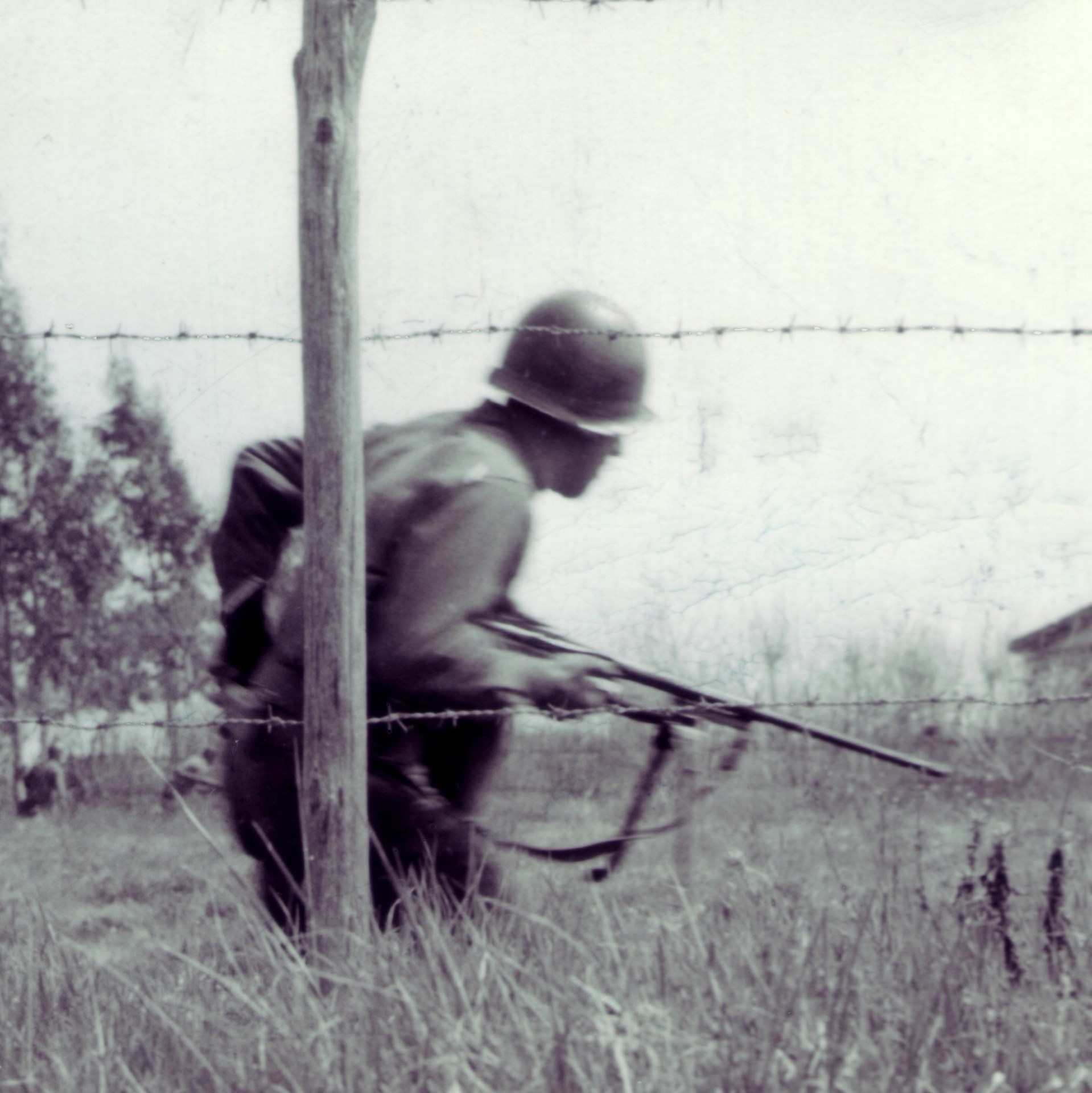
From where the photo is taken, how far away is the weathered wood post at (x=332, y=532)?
337 centimetres

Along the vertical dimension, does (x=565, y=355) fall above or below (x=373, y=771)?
above

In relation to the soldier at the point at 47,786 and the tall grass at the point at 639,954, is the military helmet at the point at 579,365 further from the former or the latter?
the soldier at the point at 47,786

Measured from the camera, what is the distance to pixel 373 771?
A: 3674 mm

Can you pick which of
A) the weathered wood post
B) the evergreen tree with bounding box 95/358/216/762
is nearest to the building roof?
the weathered wood post

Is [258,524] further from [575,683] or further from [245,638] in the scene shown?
[575,683]

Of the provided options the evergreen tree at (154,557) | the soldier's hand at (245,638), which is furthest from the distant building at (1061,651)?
the evergreen tree at (154,557)

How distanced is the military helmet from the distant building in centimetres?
113

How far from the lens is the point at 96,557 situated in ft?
13.0

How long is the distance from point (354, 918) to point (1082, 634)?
1.93 m

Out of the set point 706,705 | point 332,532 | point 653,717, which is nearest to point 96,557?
point 332,532

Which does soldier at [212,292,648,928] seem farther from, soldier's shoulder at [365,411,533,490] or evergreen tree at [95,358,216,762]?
evergreen tree at [95,358,216,762]

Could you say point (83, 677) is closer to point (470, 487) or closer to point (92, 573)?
point (92, 573)

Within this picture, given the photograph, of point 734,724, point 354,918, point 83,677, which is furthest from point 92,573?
point 734,724

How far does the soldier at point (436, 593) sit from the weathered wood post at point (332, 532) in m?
0.17
